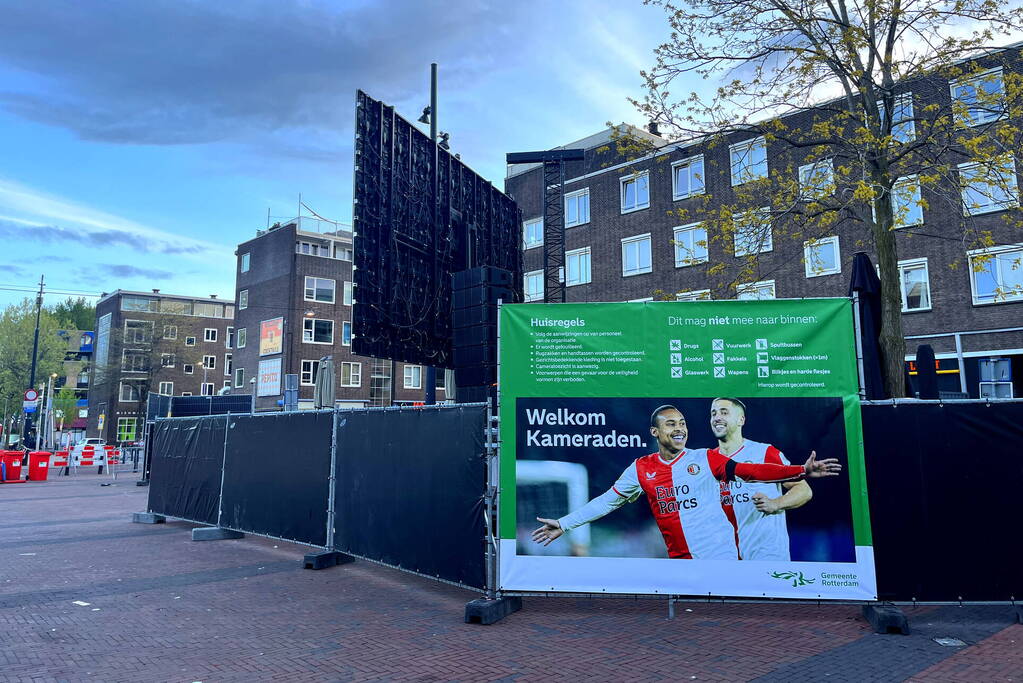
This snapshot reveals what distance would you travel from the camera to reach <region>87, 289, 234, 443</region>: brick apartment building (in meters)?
57.7

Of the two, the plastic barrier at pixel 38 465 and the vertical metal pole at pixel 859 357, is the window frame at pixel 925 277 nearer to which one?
the vertical metal pole at pixel 859 357

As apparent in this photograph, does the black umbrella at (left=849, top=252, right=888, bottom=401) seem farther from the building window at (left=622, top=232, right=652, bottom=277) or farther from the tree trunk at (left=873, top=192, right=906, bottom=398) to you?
the building window at (left=622, top=232, right=652, bottom=277)

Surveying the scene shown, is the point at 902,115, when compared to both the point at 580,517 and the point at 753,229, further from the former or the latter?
the point at 580,517

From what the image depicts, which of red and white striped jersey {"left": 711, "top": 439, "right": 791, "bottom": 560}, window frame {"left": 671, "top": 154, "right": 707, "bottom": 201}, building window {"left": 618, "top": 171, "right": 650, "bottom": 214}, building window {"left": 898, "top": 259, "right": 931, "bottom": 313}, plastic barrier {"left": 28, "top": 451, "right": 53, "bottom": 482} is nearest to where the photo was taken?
red and white striped jersey {"left": 711, "top": 439, "right": 791, "bottom": 560}

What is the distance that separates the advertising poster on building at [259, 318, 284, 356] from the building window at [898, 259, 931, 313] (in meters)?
38.9

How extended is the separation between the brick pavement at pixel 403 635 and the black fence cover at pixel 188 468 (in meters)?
3.22

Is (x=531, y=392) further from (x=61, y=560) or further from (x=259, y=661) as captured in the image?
(x=61, y=560)

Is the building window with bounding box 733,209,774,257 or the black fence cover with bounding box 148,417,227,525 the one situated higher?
the building window with bounding box 733,209,774,257

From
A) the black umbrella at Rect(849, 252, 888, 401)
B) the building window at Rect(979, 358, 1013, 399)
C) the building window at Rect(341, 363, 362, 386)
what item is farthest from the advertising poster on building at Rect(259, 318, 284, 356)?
the black umbrella at Rect(849, 252, 888, 401)

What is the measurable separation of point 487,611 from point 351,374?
4625 cm

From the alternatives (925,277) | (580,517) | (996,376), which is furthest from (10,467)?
(996,376)

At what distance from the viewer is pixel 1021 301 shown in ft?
71.9

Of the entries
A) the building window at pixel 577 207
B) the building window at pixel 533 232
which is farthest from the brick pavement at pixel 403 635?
the building window at pixel 533 232

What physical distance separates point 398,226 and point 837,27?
32.2ft
